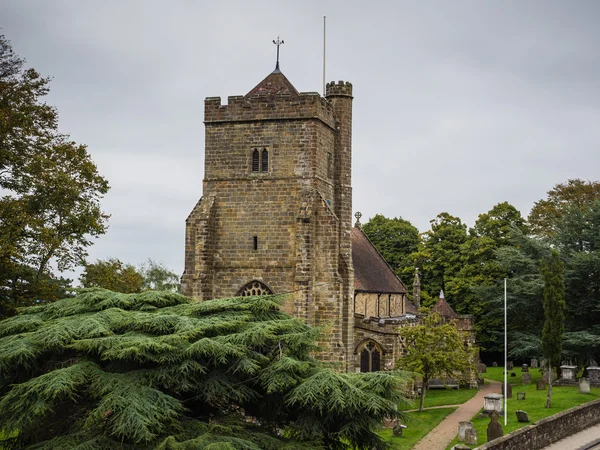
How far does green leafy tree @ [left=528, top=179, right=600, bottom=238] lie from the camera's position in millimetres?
63750

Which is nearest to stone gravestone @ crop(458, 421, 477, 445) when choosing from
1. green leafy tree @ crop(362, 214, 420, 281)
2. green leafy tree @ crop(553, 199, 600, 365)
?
green leafy tree @ crop(553, 199, 600, 365)

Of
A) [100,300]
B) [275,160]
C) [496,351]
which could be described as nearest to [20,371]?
[100,300]

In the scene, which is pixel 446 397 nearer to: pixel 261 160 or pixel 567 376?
pixel 567 376

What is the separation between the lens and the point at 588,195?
6438 centimetres

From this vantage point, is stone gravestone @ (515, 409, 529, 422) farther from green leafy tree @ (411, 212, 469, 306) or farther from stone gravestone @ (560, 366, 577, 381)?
green leafy tree @ (411, 212, 469, 306)

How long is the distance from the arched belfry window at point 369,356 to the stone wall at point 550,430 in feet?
41.8

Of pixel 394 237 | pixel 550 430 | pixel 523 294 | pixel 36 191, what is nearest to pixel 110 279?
pixel 36 191

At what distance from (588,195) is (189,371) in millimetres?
52237

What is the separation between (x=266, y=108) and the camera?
120 ft

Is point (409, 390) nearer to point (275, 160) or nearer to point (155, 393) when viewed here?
point (275, 160)

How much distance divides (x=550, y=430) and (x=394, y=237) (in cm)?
4595

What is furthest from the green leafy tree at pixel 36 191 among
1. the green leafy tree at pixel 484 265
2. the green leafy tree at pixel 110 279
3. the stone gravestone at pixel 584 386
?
the green leafy tree at pixel 484 265

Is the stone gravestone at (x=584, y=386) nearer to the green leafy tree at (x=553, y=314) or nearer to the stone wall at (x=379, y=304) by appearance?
the green leafy tree at (x=553, y=314)

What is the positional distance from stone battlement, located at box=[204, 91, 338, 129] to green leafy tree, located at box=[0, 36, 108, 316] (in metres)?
6.01
